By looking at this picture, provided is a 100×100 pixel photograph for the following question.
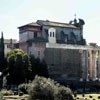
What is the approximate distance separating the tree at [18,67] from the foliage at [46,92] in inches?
1152

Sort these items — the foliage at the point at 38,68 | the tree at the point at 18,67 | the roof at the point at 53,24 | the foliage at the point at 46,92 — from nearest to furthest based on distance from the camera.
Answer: the foliage at the point at 46,92 < the tree at the point at 18,67 < the foliage at the point at 38,68 < the roof at the point at 53,24

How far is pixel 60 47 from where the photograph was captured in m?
88.3

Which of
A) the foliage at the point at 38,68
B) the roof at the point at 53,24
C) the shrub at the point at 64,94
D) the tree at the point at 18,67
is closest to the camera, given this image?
the shrub at the point at 64,94

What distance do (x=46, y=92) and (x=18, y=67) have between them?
3086 centimetres

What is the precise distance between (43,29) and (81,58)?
1084cm

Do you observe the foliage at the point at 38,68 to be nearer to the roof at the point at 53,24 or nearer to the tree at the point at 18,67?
the tree at the point at 18,67

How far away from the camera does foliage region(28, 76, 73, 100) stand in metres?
42.4

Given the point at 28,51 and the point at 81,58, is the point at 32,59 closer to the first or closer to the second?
the point at 28,51

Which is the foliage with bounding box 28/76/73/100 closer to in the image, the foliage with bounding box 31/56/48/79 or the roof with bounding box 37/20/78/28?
the foliage with bounding box 31/56/48/79

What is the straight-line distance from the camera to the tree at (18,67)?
72.9 metres

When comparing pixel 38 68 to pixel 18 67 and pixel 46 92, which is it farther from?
pixel 46 92

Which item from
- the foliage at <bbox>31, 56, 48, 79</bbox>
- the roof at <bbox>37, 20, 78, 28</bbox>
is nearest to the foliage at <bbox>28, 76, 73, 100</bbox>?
the foliage at <bbox>31, 56, 48, 79</bbox>

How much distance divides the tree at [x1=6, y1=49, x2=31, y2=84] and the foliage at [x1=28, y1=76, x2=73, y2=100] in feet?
96.0

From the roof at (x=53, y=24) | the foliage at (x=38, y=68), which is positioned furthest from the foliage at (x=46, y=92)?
the roof at (x=53, y=24)
